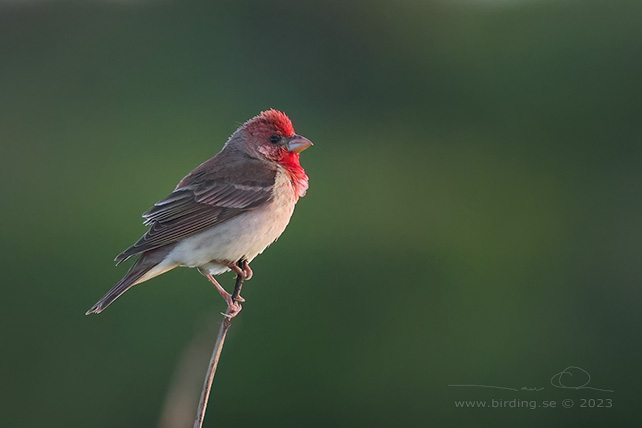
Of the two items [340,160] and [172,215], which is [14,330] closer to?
[172,215]

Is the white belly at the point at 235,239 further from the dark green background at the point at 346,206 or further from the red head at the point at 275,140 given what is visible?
the dark green background at the point at 346,206

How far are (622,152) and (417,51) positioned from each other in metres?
3.93

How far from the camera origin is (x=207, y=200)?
5051 millimetres

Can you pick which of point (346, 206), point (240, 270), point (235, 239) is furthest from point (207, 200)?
point (346, 206)

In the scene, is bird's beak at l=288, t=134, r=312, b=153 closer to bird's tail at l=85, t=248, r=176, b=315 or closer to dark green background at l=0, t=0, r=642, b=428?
dark green background at l=0, t=0, r=642, b=428

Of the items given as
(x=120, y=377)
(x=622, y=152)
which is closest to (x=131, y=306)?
(x=120, y=377)

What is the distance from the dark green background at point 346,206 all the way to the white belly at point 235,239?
74 centimetres

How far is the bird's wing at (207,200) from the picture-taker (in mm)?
4895

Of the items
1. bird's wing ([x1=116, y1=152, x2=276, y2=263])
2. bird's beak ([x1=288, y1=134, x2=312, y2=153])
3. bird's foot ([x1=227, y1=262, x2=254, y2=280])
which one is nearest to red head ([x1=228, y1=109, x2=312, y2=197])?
bird's beak ([x1=288, y1=134, x2=312, y2=153])

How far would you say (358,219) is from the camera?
32.5 feet

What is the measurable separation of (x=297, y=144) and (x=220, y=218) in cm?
77

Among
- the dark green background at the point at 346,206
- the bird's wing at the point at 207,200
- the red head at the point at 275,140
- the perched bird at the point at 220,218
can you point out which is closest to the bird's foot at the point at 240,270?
the perched bird at the point at 220,218

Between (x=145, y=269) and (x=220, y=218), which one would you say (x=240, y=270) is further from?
(x=145, y=269)

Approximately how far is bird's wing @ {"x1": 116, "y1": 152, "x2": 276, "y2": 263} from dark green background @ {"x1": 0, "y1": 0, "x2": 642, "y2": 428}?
0.64 metres
